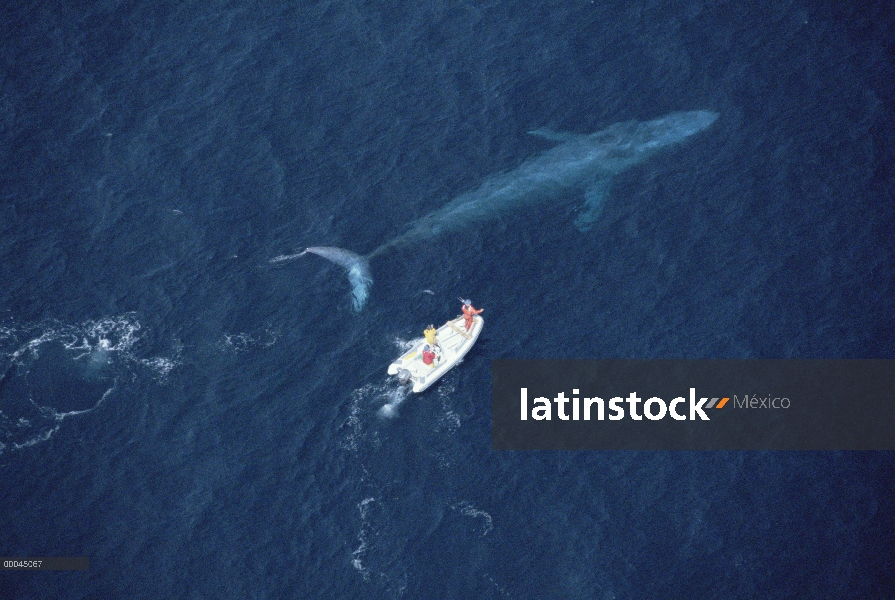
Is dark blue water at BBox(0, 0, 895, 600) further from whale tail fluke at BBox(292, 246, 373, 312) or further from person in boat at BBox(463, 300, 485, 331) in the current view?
person in boat at BBox(463, 300, 485, 331)

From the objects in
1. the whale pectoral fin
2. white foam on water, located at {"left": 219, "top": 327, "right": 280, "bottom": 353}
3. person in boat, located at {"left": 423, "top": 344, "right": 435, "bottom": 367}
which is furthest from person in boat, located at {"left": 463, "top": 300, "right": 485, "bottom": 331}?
white foam on water, located at {"left": 219, "top": 327, "right": 280, "bottom": 353}

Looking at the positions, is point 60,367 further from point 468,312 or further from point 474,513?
point 474,513

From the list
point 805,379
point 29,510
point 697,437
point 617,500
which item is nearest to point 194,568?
point 29,510

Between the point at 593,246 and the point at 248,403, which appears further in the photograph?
the point at 593,246

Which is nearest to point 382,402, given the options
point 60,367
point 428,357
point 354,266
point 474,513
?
point 428,357

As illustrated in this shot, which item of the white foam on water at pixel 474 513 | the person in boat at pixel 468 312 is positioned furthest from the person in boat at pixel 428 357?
the white foam on water at pixel 474 513

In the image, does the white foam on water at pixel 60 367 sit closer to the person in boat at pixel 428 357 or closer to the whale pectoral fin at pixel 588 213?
the person in boat at pixel 428 357

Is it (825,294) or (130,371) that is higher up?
(130,371)

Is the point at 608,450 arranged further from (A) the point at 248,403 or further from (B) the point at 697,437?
(A) the point at 248,403
